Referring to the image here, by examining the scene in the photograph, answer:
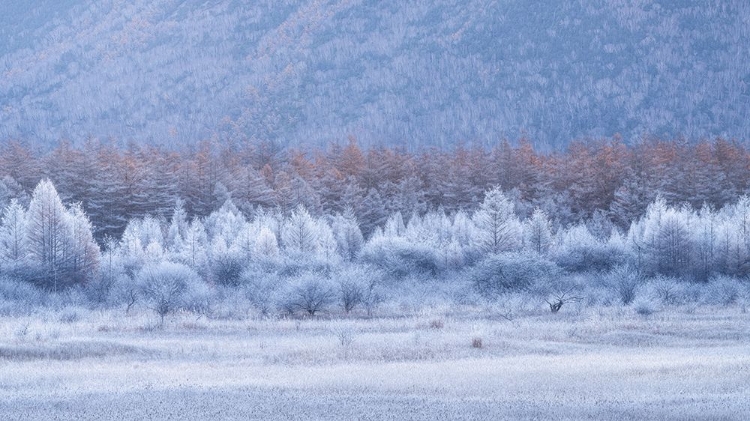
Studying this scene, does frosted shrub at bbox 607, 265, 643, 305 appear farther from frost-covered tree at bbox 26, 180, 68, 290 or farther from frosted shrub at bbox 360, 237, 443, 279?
frost-covered tree at bbox 26, 180, 68, 290

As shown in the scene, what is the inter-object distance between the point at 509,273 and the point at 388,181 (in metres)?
45.1

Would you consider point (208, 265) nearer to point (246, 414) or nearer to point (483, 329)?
point (483, 329)

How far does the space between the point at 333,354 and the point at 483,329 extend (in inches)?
305

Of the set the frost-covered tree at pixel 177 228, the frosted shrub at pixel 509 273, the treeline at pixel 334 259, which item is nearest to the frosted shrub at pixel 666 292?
the treeline at pixel 334 259

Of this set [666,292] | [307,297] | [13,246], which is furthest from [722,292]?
[13,246]

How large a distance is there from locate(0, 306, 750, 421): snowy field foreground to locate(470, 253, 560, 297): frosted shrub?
12.3 m

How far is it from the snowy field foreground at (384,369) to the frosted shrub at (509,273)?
40.5 ft

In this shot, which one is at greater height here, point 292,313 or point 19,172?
point 19,172

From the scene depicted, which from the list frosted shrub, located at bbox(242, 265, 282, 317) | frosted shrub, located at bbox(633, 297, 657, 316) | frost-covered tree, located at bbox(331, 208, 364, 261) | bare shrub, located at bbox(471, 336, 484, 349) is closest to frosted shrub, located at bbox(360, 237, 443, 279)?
frost-covered tree, located at bbox(331, 208, 364, 261)

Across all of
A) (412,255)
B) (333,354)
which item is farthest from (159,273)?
(333,354)

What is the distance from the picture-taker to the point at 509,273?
153 feet

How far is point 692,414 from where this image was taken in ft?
48.6

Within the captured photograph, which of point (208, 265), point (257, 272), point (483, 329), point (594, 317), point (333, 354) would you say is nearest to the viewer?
point (333, 354)

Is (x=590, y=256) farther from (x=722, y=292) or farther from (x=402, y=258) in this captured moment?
(x=722, y=292)
